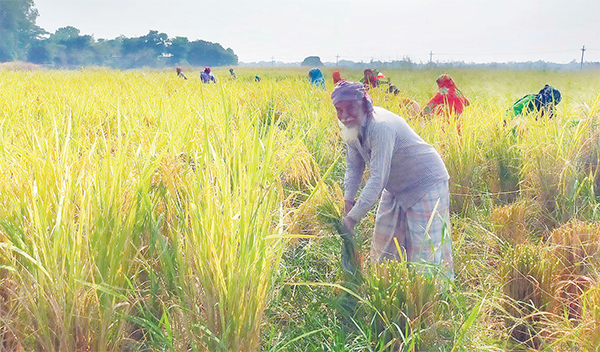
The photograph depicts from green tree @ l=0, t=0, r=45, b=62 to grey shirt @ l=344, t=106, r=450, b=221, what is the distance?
56.0 metres

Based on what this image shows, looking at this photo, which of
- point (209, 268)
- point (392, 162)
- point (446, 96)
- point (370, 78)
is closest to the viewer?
point (209, 268)

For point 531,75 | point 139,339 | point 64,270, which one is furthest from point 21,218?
point 531,75

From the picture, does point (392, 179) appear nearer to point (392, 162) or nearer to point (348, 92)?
point (392, 162)

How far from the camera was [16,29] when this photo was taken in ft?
173

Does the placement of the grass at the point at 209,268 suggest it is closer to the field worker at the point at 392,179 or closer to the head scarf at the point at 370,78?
the field worker at the point at 392,179

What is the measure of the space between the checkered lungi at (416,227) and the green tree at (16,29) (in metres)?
56.0

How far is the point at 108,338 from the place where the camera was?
1.49 metres

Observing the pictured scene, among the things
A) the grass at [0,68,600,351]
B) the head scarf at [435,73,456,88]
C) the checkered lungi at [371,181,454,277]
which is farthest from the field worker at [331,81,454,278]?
the head scarf at [435,73,456,88]

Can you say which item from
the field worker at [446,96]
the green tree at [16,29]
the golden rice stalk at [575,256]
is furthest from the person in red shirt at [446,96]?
the green tree at [16,29]

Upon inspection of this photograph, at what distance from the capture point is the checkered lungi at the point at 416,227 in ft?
7.98

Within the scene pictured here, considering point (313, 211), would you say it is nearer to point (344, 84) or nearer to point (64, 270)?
point (344, 84)

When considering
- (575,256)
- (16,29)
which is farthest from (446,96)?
(16,29)

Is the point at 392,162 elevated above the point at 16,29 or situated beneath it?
situated beneath

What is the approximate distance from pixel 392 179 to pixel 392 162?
11 centimetres
